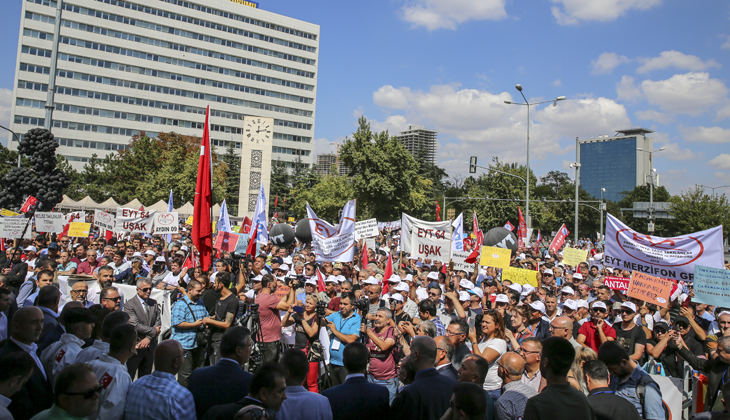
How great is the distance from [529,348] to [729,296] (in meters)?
4.45

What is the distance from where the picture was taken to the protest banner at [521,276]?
10.9 m

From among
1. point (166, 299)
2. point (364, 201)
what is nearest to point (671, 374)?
point (166, 299)

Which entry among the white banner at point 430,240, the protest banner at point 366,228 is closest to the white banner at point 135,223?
the protest banner at point 366,228

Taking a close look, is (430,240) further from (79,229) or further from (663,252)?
(79,229)

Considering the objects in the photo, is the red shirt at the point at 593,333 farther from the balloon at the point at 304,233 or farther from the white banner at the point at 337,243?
the balloon at the point at 304,233

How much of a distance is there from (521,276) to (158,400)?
30.1 feet

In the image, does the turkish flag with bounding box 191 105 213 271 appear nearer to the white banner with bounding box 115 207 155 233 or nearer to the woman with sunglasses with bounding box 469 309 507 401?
the woman with sunglasses with bounding box 469 309 507 401

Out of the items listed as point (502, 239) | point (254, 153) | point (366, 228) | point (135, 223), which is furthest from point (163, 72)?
point (366, 228)

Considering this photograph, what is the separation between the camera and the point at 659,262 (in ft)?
27.5

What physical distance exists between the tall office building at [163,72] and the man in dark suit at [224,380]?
7992 centimetres

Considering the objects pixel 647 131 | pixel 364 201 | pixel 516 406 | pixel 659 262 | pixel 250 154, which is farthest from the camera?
pixel 647 131

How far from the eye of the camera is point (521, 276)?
1105 cm

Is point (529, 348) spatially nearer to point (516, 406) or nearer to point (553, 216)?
point (516, 406)

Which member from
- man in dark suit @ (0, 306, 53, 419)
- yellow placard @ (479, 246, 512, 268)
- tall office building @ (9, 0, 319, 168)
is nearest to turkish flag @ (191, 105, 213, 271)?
man in dark suit @ (0, 306, 53, 419)
